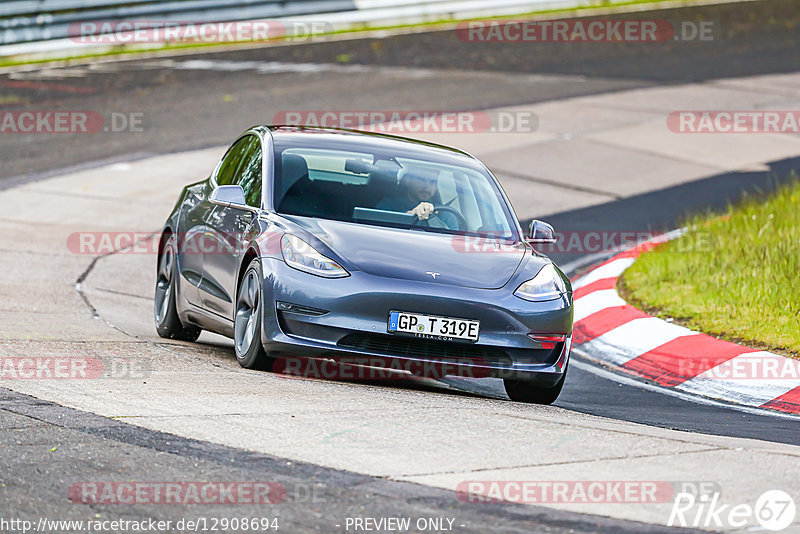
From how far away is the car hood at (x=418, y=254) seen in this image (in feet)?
24.0

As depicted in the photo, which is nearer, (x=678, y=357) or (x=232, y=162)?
(x=678, y=357)

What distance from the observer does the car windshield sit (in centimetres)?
809

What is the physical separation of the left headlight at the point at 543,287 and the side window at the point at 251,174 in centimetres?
172

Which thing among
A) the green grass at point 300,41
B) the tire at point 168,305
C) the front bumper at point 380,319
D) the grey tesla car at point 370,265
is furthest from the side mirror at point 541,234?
the green grass at point 300,41

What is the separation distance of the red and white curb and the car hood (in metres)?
1.55

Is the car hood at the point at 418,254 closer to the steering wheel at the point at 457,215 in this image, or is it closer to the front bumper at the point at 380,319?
the front bumper at the point at 380,319

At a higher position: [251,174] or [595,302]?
[251,174]

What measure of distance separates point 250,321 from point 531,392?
1.65m

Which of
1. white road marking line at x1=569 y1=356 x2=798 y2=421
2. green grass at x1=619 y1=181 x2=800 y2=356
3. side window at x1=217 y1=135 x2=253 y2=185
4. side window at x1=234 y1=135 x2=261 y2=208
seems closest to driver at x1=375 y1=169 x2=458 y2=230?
side window at x1=234 y1=135 x2=261 y2=208

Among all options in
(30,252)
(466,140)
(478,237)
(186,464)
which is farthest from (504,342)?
(466,140)

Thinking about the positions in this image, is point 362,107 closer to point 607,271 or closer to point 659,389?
point 607,271

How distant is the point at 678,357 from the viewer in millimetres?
8945

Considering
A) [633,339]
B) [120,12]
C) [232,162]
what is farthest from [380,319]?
[120,12]

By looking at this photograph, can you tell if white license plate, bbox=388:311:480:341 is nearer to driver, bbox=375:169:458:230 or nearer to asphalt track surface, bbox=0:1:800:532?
asphalt track surface, bbox=0:1:800:532
